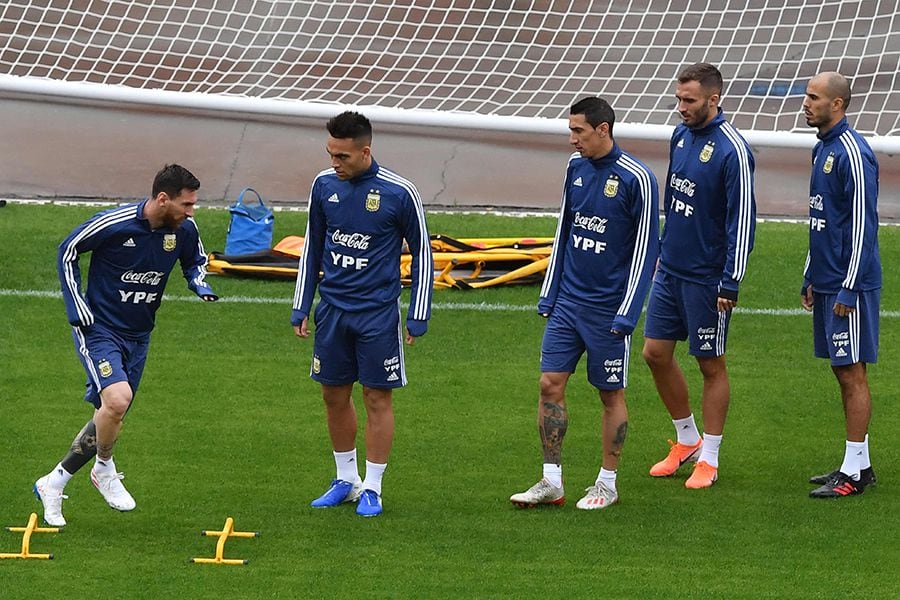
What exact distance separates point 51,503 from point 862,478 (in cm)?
359

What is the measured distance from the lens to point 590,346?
690cm

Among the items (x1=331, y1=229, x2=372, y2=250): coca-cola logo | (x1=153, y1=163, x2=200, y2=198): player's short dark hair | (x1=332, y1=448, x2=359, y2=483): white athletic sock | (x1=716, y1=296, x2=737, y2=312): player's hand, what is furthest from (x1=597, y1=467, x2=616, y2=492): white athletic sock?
(x1=153, y1=163, x2=200, y2=198): player's short dark hair

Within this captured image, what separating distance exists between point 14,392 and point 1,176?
5819 mm

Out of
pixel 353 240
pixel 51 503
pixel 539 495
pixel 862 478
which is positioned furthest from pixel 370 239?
pixel 862 478

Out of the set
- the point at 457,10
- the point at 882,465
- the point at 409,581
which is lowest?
the point at 409,581

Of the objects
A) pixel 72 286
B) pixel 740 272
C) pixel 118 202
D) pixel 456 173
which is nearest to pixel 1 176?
pixel 118 202

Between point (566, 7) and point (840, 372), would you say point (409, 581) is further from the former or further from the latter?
point (566, 7)

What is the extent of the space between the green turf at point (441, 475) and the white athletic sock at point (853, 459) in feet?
0.49

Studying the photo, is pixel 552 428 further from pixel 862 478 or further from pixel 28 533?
pixel 28 533

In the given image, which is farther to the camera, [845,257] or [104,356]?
[845,257]

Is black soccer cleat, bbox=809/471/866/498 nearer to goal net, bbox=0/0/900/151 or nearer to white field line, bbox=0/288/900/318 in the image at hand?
white field line, bbox=0/288/900/318

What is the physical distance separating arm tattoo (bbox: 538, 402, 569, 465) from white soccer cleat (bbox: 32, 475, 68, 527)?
2075mm

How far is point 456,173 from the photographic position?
13766mm

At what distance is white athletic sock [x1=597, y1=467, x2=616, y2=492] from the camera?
7000mm
